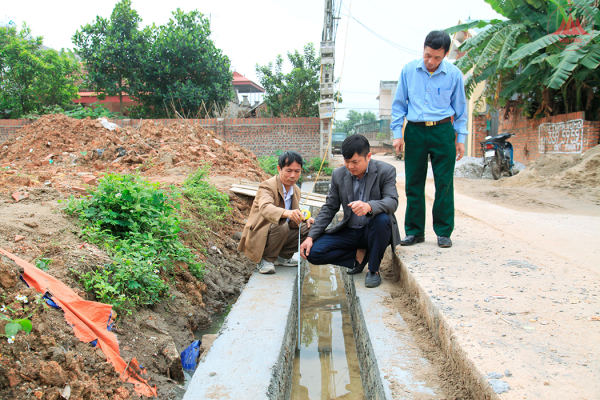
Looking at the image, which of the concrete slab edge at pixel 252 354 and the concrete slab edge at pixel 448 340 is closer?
the concrete slab edge at pixel 448 340

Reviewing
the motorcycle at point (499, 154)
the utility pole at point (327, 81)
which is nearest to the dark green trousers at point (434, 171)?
the motorcycle at point (499, 154)

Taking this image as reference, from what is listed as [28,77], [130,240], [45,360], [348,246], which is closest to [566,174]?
[348,246]

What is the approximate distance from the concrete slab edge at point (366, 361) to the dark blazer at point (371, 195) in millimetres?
544

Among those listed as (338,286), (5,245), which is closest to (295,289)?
(338,286)

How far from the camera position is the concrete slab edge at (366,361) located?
6.59 feet

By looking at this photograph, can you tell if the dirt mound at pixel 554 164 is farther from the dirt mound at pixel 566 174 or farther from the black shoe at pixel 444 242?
the black shoe at pixel 444 242

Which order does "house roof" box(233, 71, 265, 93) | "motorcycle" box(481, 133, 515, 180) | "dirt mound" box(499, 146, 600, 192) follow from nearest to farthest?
"dirt mound" box(499, 146, 600, 192) → "motorcycle" box(481, 133, 515, 180) → "house roof" box(233, 71, 265, 93)

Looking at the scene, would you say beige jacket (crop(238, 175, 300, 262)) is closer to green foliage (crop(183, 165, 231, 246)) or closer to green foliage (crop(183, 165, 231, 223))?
green foliage (crop(183, 165, 231, 246))

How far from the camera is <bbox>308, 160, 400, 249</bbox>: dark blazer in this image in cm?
301

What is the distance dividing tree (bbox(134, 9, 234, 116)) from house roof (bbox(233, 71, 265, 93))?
34.4ft

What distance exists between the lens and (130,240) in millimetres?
3078

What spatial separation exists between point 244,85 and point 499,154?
2198 centimetres

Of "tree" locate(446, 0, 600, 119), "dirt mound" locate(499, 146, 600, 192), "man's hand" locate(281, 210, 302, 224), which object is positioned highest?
"tree" locate(446, 0, 600, 119)

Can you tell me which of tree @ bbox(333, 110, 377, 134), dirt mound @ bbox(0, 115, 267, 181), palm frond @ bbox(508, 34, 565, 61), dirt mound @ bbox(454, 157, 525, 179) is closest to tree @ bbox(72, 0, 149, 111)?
dirt mound @ bbox(0, 115, 267, 181)
